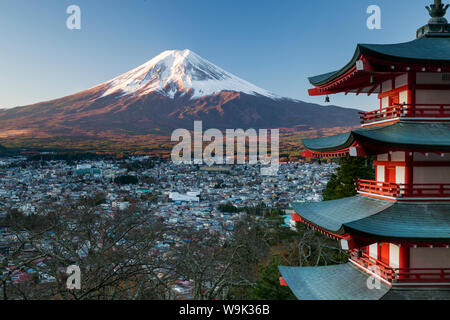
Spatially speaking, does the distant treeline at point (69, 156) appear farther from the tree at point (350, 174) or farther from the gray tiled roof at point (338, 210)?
the gray tiled roof at point (338, 210)

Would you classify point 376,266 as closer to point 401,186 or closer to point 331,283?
point 331,283

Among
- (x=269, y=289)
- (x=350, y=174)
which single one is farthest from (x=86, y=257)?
(x=350, y=174)

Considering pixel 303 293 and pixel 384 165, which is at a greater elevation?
pixel 384 165

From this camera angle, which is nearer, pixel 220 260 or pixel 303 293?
pixel 303 293

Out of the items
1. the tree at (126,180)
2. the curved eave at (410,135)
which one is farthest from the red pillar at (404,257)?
the tree at (126,180)
